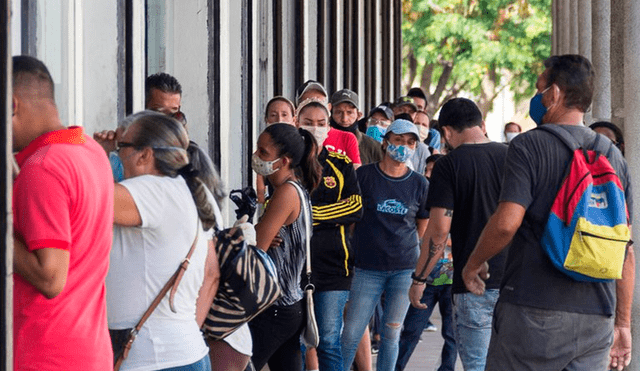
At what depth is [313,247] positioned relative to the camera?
782cm

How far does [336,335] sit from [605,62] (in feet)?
24.8

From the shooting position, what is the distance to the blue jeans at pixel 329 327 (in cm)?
764

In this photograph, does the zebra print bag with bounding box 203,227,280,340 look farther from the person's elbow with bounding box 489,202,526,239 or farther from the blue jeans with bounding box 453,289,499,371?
the blue jeans with bounding box 453,289,499,371

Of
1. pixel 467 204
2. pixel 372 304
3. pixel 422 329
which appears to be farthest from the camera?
pixel 422 329

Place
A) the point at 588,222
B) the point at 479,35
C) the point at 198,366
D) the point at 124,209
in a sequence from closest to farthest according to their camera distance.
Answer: the point at 124,209 < the point at 198,366 < the point at 588,222 < the point at 479,35

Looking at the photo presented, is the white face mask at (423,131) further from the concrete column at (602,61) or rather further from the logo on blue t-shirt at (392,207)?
the logo on blue t-shirt at (392,207)

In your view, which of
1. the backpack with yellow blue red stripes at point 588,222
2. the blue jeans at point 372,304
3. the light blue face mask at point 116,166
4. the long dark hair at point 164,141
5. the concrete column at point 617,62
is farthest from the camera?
the concrete column at point 617,62

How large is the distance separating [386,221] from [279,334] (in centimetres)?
234

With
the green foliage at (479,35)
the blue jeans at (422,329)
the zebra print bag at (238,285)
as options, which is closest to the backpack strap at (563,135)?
the zebra print bag at (238,285)

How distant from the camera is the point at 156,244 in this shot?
13.6 feet

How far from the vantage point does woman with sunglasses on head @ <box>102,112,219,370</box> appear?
4125mm

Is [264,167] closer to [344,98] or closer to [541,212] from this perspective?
[541,212]

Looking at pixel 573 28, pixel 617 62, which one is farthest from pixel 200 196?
pixel 573 28

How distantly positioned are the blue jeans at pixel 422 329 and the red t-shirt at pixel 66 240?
5773mm
